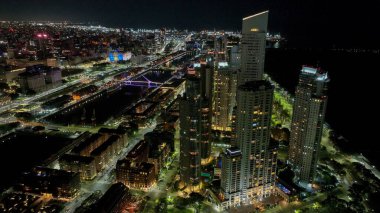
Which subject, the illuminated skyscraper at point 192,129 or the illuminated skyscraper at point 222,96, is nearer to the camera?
the illuminated skyscraper at point 192,129

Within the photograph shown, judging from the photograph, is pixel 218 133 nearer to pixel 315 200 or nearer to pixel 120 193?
pixel 315 200

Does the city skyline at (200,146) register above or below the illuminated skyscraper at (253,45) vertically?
below

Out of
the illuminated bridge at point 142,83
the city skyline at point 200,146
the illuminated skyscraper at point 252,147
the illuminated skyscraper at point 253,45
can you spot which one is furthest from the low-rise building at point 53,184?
the illuminated bridge at point 142,83

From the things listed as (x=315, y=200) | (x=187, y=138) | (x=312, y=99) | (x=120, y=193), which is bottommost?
(x=315, y=200)

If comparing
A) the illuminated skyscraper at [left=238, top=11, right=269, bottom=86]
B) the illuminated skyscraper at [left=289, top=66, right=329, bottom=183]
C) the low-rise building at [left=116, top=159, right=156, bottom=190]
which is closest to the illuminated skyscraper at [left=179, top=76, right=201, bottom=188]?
the low-rise building at [left=116, top=159, right=156, bottom=190]

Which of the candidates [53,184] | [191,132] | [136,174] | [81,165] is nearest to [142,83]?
[81,165]

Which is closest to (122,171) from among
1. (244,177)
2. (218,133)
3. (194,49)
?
(244,177)

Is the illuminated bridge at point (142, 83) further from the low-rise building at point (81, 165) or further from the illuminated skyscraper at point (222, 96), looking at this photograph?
the low-rise building at point (81, 165)

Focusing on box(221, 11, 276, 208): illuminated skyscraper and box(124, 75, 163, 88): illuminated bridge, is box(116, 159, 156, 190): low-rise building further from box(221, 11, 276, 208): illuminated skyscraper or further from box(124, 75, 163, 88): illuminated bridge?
box(124, 75, 163, 88): illuminated bridge
